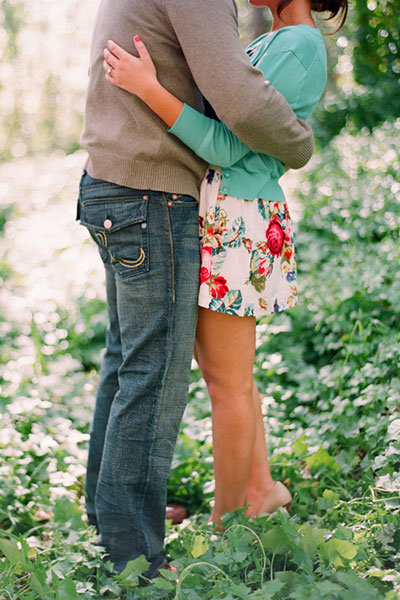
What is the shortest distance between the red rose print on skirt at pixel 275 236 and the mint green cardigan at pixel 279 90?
102 mm

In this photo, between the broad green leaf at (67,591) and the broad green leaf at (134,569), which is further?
the broad green leaf at (134,569)

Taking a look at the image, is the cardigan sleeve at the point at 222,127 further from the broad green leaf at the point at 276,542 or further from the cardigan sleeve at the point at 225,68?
the broad green leaf at the point at 276,542

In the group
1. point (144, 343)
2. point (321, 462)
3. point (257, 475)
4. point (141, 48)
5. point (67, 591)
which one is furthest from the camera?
point (321, 462)

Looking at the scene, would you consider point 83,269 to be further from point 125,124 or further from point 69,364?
point 125,124

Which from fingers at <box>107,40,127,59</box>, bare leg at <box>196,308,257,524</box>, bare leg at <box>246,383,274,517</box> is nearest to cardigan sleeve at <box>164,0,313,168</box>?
fingers at <box>107,40,127,59</box>

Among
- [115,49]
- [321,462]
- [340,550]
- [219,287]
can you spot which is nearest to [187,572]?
[340,550]

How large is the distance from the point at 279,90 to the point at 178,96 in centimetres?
26

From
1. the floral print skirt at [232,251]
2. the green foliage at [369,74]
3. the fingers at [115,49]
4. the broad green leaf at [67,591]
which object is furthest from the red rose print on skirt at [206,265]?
the green foliage at [369,74]

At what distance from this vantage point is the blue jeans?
5.34 ft

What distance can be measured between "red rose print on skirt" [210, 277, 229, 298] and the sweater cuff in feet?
1.15

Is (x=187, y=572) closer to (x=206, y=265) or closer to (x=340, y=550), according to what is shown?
A: (x=340, y=550)

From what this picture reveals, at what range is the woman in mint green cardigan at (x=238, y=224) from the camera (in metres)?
1.58

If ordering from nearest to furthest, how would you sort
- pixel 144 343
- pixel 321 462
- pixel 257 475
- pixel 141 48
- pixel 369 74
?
pixel 141 48, pixel 144 343, pixel 257 475, pixel 321 462, pixel 369 74

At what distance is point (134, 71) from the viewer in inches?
60.1
